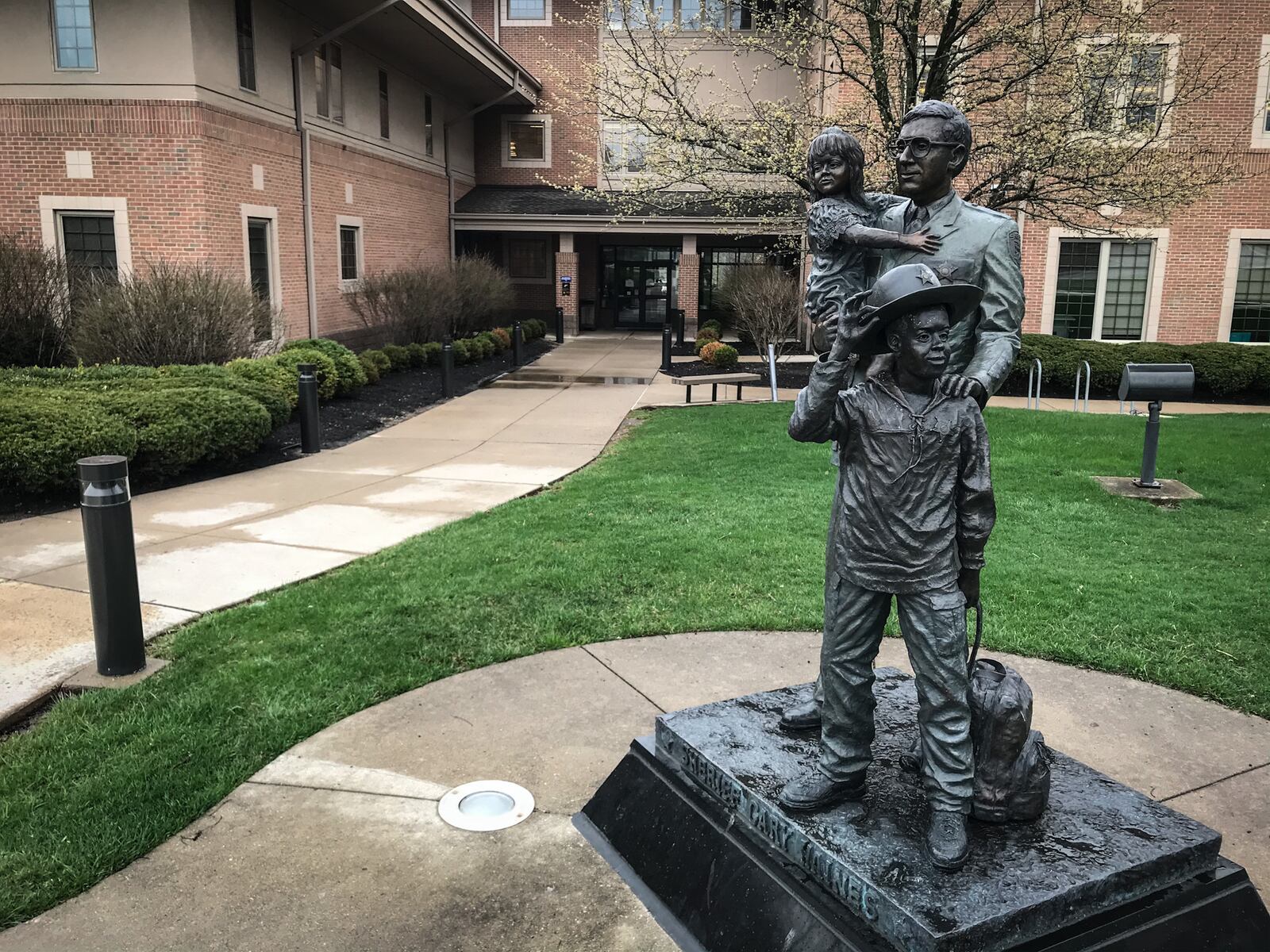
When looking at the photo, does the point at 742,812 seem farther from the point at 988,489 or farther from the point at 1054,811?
the point at 988,489

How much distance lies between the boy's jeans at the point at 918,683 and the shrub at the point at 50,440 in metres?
7.85

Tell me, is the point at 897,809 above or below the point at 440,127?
below

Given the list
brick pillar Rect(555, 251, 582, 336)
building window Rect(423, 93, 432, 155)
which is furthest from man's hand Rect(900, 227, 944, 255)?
brick pillar Rect(555, 251, 582, 336)

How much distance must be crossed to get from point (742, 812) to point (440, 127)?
2603cm

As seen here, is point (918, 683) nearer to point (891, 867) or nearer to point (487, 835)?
point (891, 867)

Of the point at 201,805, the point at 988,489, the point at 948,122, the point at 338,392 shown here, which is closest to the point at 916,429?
the point at 988,489

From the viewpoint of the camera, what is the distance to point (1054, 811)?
3.04 meters

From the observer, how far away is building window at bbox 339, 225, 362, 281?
66.6ft

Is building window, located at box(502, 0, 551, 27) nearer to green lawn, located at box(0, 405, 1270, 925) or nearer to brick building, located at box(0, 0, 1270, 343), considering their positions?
brick building, located at box(0, 0, 1270, 343)

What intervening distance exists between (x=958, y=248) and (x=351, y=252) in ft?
64.0

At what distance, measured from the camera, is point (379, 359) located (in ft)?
58.3

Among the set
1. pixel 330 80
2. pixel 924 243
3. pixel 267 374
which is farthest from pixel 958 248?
pixel 330 80

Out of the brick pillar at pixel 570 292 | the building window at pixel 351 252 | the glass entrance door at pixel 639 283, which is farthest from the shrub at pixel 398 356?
the glass entrance door at pixel 639 283

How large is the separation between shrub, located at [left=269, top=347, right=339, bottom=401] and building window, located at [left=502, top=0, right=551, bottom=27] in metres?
18.8
